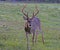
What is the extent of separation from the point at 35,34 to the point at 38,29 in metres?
0.49

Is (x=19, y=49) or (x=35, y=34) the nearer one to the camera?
(x=19, y=49)

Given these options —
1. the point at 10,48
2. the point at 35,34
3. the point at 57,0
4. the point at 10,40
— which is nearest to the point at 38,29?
the point at 35,34

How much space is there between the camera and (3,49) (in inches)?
504

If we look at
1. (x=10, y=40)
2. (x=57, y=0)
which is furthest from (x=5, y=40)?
(x=57, y=0)

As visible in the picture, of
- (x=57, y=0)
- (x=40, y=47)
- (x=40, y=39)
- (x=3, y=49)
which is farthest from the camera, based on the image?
(x=57, y=0)

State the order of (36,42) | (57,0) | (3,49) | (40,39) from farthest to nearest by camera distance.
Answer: (57,0) → (40,39) → (36,42) → (3,49)

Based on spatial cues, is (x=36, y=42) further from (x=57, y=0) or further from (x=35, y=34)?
(x=57, y=0)

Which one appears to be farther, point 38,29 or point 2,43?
point 38,29

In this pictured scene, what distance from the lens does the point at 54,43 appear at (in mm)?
15500

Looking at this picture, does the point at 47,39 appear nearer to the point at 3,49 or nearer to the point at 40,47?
the point at 40,47

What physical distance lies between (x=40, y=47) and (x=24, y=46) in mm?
789

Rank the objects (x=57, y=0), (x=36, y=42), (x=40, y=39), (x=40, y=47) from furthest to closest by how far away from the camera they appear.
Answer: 1. (x=57, y=0)
2. (x=40, y=39)
3. (x=36, y=42)
4. (x=40, y=47)

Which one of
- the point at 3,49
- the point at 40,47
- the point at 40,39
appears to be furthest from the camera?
the point at 40,39

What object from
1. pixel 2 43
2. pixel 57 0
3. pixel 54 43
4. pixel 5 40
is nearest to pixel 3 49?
pixel 2 43
